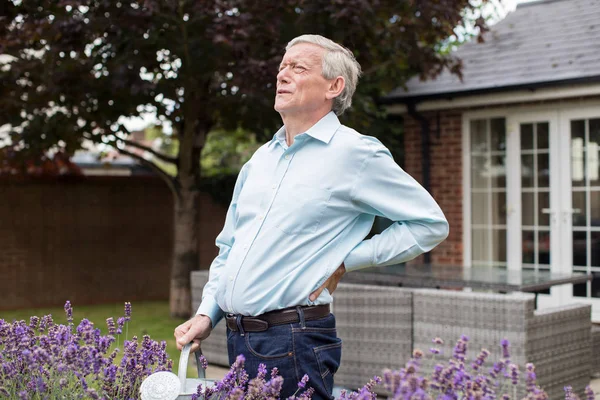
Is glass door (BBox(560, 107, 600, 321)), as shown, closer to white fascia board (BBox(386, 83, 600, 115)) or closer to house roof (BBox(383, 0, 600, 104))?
white fascia board (BBox(386, 83, 600, 115))

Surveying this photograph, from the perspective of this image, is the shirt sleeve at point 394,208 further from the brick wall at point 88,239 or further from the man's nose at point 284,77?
the brick wall at point 88,239

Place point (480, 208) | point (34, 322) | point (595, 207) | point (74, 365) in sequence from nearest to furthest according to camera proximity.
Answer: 1. point (74, 365)
2. point (34, 322)
3. point (595, 207)
4. point (480, 208)

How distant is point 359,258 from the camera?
2.60 m

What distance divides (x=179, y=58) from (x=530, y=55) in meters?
3.83

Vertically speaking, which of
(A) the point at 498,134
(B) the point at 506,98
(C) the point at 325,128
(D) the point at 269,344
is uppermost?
(B) the point at 506,98

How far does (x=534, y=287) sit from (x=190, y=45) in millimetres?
4119

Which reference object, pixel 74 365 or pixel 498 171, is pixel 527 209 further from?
pixel 74 365

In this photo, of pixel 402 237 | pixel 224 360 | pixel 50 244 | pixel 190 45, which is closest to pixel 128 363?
pixel 402 237

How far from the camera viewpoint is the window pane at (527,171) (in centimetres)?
883

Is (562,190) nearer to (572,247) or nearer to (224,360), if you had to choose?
(572,247)

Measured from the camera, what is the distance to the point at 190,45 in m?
8.08

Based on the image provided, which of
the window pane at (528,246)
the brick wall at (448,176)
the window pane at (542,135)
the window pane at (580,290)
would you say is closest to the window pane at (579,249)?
the window pane at (580,290)

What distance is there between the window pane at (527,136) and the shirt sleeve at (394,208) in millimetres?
6593

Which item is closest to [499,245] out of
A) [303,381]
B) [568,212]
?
[568,212]
